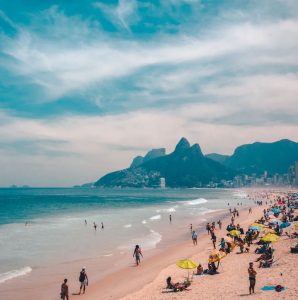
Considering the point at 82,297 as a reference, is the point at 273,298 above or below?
above

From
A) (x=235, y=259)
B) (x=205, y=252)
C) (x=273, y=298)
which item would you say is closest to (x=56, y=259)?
(x=205, y=252)

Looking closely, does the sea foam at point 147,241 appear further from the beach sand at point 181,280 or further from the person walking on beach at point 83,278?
the person walking on beach at point 83,278

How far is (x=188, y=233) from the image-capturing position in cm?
3978

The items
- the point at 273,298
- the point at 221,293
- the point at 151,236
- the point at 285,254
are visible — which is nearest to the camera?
the point at 273,298

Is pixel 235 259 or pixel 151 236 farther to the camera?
pixel 151 236

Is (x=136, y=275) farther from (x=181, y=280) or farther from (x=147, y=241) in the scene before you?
(x=147, y=241)

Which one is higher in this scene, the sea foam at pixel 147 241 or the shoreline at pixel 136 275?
the shoreline at pixel 136 275

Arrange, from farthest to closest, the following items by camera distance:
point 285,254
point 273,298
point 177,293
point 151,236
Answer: point 151,236
point 285,254
point 177,293
point 273,298

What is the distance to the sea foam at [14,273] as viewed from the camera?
20750 millimetres

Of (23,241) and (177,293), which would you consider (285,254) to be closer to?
(177,293)

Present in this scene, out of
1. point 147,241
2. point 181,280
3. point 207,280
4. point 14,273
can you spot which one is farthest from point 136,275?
point 147,241

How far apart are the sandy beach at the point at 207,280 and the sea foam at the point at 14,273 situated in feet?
18.7

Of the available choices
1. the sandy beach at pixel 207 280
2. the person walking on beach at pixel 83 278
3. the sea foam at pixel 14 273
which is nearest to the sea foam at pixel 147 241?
the sandy beach at pixel 207 280

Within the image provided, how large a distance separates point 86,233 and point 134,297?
25.3m
